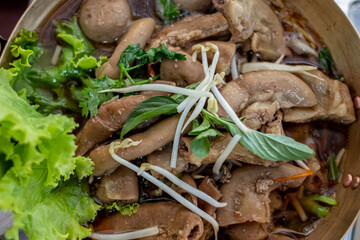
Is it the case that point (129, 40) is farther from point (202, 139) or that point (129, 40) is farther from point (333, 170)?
point (333, 170)

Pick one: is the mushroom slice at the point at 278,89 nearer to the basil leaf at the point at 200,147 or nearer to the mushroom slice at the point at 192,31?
the mushroom slice at the point at 192,31

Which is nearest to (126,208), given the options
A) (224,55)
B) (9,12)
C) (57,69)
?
(57,69)

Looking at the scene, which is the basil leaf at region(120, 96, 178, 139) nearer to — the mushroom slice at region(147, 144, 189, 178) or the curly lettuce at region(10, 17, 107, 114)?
the mushroom slice at region(147, 144, 189, 178)

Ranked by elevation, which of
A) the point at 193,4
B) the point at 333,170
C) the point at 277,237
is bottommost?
the point at 277,237

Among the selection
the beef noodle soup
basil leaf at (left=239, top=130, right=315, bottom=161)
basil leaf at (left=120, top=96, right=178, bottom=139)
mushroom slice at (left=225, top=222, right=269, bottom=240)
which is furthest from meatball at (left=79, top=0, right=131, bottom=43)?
mushroom slice at (left=225, top=222, right=269, bottom=240)

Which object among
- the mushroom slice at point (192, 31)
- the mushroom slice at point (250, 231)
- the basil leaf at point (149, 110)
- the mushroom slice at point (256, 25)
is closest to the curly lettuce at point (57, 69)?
the mushroom slice at point (192, 31)

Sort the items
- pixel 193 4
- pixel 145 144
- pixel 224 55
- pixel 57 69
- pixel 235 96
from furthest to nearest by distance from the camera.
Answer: pixel 193 4
pixel 57 69
pixel 224 55
pixel 235 96
pixel 145 144
